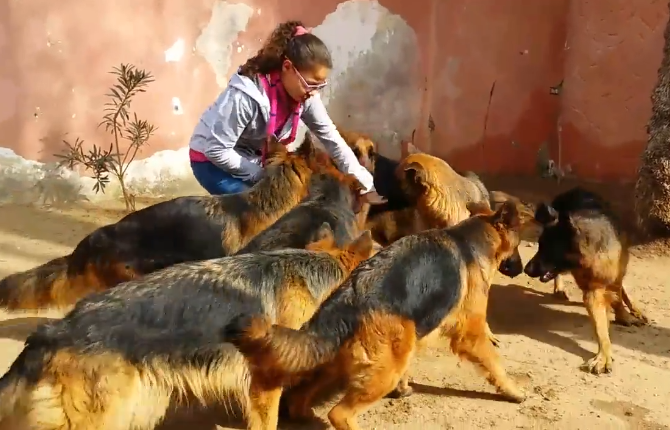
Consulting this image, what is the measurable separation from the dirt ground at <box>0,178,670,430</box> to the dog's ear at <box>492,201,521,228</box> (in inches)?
42.2

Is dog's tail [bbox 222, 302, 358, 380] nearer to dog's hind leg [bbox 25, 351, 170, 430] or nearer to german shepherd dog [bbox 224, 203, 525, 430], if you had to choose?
german shepherd dog [bbox 224, 203, 525, 430]

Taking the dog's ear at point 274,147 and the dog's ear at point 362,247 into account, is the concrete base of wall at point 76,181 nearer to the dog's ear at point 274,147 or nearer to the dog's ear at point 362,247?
the dog's ear at point 274,147

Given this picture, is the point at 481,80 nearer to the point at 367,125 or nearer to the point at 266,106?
the point at 367,125

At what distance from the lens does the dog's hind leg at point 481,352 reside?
437 cm

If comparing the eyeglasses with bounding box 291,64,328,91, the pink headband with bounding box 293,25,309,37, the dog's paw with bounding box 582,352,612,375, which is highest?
the pink headband with bounding box 293,25,309,37

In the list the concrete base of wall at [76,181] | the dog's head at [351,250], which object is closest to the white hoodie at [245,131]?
the dog's head at [351,250]

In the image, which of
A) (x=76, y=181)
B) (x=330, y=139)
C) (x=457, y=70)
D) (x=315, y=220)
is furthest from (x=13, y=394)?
(x=457, y=70)

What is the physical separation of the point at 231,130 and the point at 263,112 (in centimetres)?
27

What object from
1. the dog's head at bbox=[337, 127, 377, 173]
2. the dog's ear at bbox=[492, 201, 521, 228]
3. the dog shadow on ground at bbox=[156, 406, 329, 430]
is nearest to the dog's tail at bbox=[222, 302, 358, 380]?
the dog shadow on ground at bbox=[156, 406, 329, 430]

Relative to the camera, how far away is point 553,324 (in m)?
5.70

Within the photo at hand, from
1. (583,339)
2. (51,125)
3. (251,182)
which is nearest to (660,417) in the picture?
(583,339)

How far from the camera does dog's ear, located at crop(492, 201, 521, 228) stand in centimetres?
445

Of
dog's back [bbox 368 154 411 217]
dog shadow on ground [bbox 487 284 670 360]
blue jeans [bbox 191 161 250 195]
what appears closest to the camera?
dog shadow on ground [bbox 487 284 670 360]

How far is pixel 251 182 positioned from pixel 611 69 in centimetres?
569
